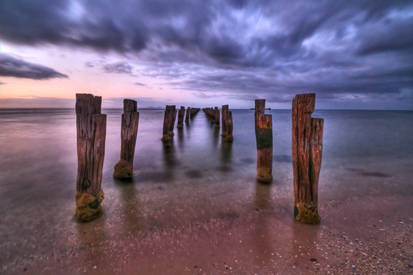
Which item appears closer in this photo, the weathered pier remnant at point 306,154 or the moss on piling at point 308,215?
the weathered pier remnant at point 306,154

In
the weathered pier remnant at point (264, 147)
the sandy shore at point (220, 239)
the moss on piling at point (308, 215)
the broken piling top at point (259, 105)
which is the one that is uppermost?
the broken piling top at point (259, 105)

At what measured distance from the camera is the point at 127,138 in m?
5.85

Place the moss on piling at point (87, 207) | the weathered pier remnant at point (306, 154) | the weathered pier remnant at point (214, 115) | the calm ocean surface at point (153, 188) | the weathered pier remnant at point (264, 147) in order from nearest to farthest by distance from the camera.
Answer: the weathered pier remnant at point (306, 154)
the calm ocean surface at point (153, 188)
the moss on piling at point (87, 207)
the weathered pier remnant at point (264, 147)
the weathered pier remnant at point (214, 115)

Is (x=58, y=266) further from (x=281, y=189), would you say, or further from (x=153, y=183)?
(x=281, y=189)

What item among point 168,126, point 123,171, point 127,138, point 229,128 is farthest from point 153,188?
point 229,128

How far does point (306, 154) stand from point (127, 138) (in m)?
4.83

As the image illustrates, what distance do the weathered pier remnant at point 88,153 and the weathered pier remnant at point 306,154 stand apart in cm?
363

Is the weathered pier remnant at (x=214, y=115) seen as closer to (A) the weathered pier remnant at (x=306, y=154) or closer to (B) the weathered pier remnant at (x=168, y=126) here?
(B) the weathered pier remnant at (x=168, y=126)

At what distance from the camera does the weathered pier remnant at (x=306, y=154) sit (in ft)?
10.7

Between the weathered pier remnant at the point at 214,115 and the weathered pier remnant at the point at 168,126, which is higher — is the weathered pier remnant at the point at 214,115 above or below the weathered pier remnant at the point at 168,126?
above

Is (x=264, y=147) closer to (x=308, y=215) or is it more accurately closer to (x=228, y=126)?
(x=308, y=215)

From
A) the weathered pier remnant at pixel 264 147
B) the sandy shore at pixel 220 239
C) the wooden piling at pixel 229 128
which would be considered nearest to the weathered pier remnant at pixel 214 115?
the wooden piling at pixel 229 128

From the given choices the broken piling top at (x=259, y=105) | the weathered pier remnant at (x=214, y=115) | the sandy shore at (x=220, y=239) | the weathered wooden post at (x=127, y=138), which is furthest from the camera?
the weathered pier remnant at (x=214, y=115)

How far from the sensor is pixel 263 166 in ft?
19.0
